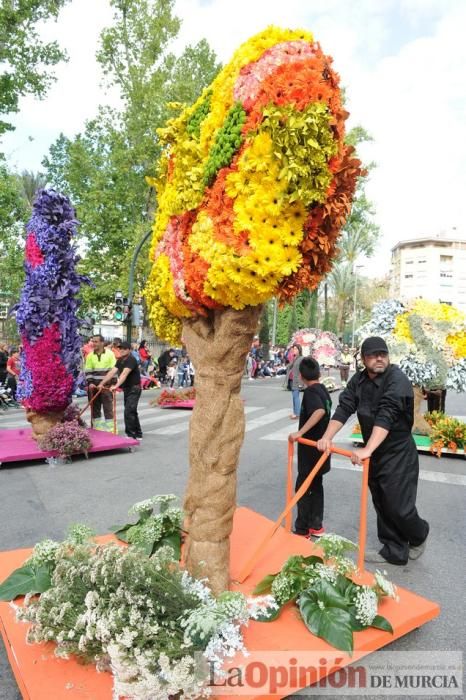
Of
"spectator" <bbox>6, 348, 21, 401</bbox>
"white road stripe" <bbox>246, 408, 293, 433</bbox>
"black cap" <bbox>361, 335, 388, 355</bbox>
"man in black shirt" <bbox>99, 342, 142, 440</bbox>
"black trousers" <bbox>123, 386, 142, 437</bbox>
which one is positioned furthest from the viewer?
"spectator" <bbox>6, 348, 21, 401</bbox>

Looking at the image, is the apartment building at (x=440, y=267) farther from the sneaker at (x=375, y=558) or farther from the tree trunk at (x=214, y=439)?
the tree trunk at (x=214, y=439)

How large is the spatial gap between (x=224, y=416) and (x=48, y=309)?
199 inches

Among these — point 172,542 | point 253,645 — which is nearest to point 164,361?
point 172,542

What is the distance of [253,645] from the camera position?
2715 mm

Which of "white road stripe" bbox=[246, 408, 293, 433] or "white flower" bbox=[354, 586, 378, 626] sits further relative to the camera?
"white road stripe" bbox=[246, 408, 293, 433]

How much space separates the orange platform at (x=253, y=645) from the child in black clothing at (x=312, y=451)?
0.92 m

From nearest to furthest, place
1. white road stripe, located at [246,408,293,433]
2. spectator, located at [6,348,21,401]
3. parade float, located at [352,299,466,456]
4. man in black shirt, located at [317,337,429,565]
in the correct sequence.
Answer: man in black shirt, located at [317,337,429,565]
parade float, located at [352,299,466,456]
white road stripe, located at [246,408,293,433]
spectator, located at [6,348,21,401]

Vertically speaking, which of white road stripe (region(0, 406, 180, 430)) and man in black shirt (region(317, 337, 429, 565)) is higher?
man in black shirt (region(317, 337, 429, 565))

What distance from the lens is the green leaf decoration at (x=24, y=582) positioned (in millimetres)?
3076

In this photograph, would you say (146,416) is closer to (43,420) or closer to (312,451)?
(43,420)

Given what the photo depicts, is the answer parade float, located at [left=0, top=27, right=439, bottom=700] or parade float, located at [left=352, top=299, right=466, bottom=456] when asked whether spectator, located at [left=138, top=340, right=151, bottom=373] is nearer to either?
parade float, located at [left=352, top=299, right=466, bottom=456]

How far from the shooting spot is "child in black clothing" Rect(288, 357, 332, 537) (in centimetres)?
467

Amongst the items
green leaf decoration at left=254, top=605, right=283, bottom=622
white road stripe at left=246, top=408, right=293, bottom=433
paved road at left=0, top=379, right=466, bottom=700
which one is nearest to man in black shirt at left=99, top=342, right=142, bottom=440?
paved road at left=0, top=379, right=466, bottom=700

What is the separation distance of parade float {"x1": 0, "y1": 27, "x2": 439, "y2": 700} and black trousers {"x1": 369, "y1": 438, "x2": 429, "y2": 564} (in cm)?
83
